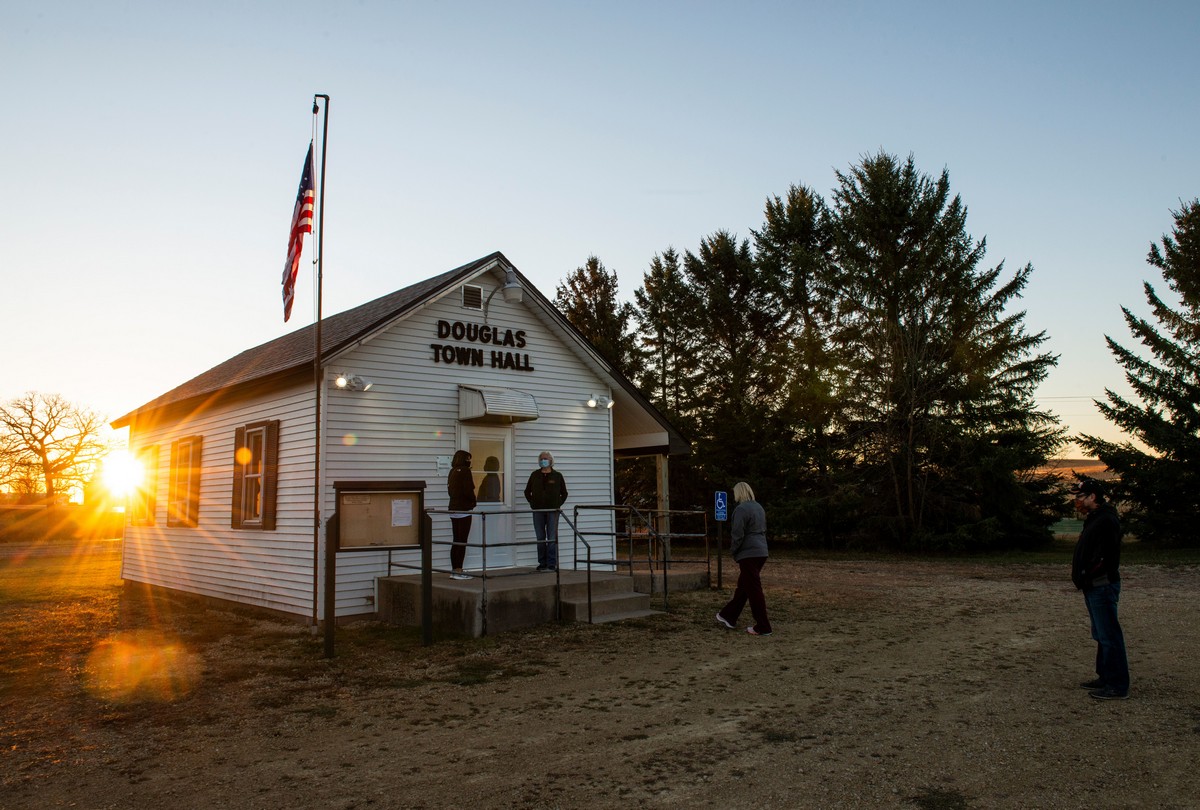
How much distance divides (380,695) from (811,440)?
75.3 ft

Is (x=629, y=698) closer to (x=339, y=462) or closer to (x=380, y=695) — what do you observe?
(x=380, y=695)

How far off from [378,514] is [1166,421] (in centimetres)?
2446

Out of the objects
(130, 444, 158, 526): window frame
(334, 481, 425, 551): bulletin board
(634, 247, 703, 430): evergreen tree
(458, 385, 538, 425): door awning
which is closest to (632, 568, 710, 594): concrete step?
(458, 385, 538, 425): door awning

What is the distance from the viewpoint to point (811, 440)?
27.9m

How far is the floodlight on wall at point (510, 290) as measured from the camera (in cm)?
1323

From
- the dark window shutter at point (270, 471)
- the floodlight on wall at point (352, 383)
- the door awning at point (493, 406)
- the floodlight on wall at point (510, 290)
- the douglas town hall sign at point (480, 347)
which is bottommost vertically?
the dark window shutter at point (270, 471)

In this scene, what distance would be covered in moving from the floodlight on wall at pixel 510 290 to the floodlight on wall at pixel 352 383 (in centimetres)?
253

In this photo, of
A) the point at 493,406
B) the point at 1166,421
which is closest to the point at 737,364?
the point at 1166,421

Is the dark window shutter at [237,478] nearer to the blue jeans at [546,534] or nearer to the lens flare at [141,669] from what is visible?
the lens flare at [141,669]

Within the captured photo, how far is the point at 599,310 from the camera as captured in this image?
40.6m

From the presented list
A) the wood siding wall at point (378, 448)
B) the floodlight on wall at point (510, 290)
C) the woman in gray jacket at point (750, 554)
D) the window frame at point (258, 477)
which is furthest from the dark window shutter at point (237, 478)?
the woman in gray jacket at point (750, 554)

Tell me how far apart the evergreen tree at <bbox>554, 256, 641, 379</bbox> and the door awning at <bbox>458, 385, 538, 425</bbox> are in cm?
2605

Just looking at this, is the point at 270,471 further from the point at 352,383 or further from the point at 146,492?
the point at 146,492

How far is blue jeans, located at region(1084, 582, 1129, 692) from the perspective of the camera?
6273 millimetres
